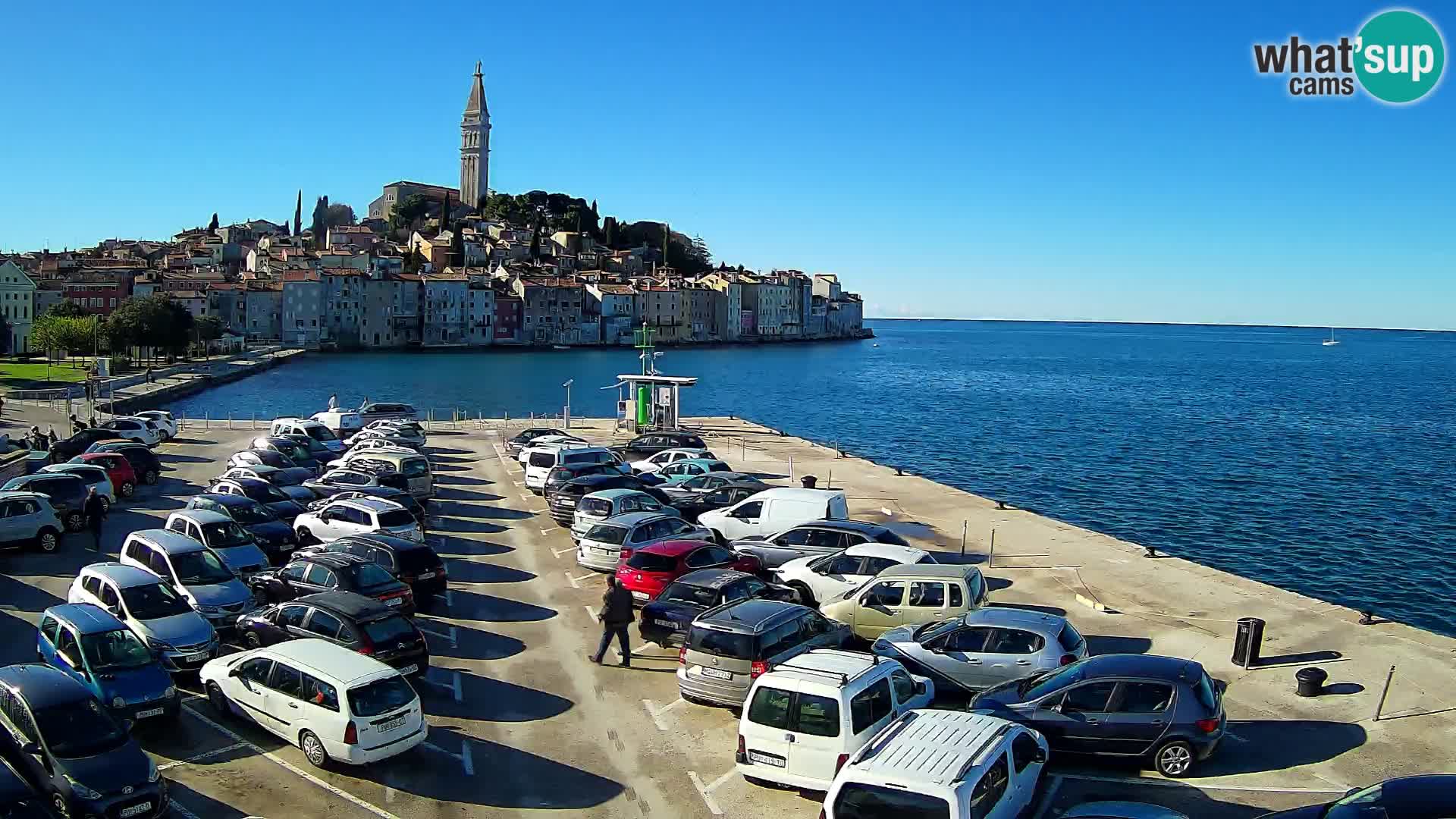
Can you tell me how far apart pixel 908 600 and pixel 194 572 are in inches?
407

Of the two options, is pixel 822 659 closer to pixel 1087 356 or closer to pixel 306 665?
pixel 306 665

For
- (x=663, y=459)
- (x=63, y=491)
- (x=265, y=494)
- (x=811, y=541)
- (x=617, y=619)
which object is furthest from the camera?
(x=663, y=459)

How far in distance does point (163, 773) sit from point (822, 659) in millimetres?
6693

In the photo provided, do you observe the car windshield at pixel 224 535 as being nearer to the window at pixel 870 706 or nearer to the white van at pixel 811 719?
the white van at pixel 811 719

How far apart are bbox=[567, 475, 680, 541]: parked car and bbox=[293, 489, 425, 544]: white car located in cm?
305

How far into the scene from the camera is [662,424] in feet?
134

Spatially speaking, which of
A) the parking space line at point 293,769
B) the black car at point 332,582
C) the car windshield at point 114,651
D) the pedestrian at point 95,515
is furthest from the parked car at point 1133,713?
the pedestrian at point 95,515

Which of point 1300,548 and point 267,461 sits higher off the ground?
point 267,461

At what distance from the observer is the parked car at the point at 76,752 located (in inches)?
363

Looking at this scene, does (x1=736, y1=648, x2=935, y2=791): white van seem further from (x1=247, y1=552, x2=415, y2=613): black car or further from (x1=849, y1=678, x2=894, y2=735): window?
(x1=247, y1=552, x2=415, y2=613): black car

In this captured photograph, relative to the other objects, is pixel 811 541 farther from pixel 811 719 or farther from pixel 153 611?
pixel 153 611

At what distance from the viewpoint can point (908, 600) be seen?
594 inches

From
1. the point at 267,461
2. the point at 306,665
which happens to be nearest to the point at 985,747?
the point at 306,665

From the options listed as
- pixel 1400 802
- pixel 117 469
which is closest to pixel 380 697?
pixel 1400 802
